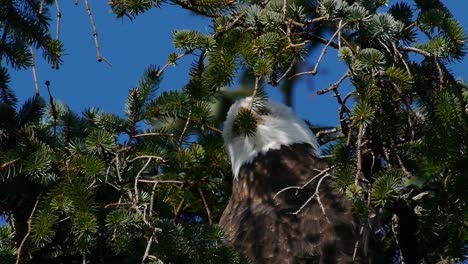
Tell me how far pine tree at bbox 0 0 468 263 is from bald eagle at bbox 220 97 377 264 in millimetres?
187

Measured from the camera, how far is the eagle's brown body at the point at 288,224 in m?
3.96

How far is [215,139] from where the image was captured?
4023mm

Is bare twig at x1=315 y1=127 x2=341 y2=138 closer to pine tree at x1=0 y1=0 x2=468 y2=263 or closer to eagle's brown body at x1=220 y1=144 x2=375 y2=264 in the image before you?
eagle's brown body at x1=220 y1=144 x2=375 y2=264

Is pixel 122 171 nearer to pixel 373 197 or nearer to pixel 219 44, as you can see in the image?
pixel 219 44

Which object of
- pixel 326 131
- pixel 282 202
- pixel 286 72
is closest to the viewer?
pixel 286 72

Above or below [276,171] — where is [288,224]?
below

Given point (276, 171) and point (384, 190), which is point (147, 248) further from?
point (276, 171)

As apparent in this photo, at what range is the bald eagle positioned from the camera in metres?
3.97

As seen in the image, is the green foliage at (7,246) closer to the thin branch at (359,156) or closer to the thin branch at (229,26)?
the thin branch at (229,26)

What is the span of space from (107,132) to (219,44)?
54 centimetres

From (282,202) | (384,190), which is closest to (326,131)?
(282,202)

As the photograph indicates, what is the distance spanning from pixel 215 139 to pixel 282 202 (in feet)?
1.44

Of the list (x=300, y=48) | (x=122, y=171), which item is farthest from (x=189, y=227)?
(x=300, y=48)

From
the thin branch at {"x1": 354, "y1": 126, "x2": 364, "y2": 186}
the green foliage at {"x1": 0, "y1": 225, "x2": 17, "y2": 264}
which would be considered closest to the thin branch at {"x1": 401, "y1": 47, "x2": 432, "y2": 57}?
the thin branch at {"x1": 354, "y1": 126, "x2": 364, "y2": 186}
